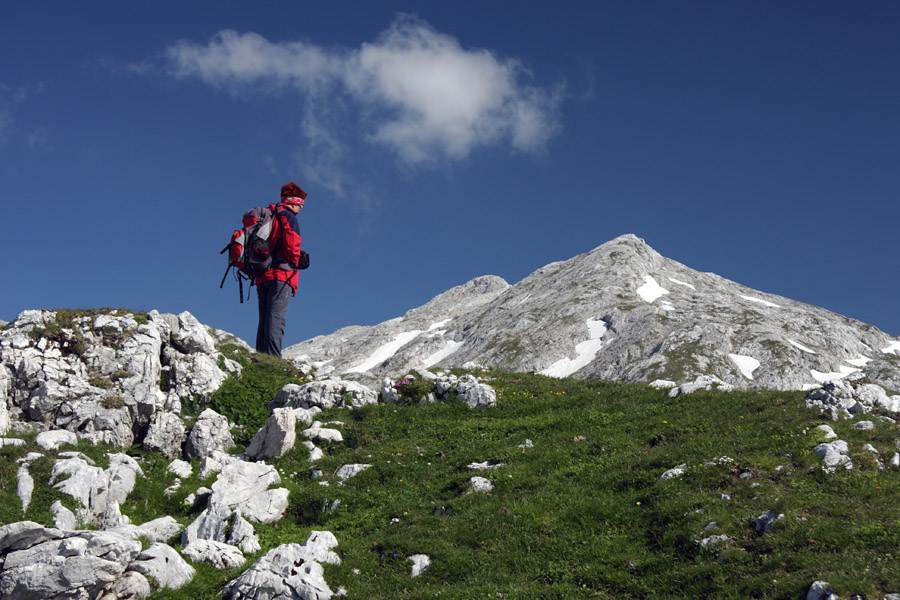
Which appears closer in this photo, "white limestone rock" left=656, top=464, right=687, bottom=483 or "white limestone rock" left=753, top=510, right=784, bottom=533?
"white limestone rock" left=753, top=510, right=784, bottom=533

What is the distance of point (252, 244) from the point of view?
28531 millimetres

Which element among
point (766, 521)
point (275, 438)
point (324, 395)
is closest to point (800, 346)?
point (324, 395)

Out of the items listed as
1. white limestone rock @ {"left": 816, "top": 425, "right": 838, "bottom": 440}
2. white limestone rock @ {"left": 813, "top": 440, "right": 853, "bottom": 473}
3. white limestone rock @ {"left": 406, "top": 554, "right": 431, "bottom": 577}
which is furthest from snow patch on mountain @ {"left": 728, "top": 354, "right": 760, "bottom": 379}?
white limestone rock @ {"left": 406, "top": 554, "right": 431, "bottom": 577}

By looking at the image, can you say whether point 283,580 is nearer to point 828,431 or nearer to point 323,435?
point 323,435

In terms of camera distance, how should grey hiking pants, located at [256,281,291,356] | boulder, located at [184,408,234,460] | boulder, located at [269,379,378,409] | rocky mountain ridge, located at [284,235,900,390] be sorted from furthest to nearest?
rocky mountain ridge, located at [284,235,900,390] < grey hiking pants, located at [256,281,291,356] < boulder, located at [269,379,378,409] < boulder, located at [184,408,234,460]

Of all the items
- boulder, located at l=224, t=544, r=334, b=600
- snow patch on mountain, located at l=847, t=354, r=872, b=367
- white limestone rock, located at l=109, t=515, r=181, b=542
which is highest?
snow patch on mountain, located at l=847, t=354, r=872, b=367

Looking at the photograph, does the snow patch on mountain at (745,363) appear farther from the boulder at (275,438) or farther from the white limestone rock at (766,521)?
the white limestone rock at (766,521)

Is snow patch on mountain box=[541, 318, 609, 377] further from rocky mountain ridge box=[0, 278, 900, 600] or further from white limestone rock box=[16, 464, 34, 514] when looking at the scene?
white limestone rock box=[16, 464, 34, 514]

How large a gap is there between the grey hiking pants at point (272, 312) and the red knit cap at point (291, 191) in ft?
12.5

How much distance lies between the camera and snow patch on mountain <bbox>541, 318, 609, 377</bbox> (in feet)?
563

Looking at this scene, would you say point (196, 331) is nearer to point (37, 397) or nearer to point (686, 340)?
point (37, 397)

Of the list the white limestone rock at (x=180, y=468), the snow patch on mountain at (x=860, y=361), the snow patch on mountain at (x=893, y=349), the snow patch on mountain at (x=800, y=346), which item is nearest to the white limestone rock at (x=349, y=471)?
the white limestone rock at (x=180, y=468)

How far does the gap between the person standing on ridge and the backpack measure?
1.33 feet

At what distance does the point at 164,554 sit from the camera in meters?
14.2
